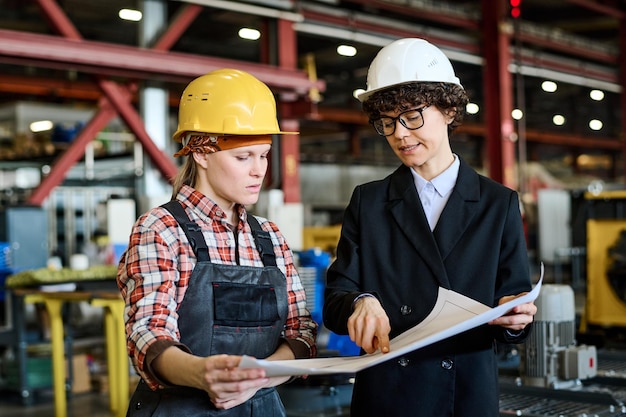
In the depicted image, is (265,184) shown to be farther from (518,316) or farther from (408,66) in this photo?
(518,316)

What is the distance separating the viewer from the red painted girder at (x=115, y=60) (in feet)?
21.2

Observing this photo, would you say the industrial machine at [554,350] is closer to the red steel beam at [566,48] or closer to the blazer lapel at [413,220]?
the blazer lapel at [413,220]

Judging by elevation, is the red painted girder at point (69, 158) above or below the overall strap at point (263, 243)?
above

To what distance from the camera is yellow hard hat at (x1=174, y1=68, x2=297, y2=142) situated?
179cm

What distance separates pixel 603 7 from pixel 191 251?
43.5 ft

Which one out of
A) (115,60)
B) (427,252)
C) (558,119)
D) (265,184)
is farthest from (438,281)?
(558,119)

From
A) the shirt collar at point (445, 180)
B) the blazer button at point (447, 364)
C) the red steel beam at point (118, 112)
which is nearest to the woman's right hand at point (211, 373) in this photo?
the blazer button at point (447, 364)

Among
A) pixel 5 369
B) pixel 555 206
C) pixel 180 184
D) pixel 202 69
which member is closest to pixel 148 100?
pixel 202 69

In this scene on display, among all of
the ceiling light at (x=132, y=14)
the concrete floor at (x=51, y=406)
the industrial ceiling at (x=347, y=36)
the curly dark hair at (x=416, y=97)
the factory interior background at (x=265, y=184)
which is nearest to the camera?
the curly dark hair at (x=416, y=97)

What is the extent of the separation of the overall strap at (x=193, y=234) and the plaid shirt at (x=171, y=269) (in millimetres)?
11

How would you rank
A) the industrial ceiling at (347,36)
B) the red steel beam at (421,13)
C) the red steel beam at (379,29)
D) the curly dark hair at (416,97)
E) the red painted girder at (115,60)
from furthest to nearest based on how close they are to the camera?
the red steel beam at (421,13) → the red steel beam at (379,29) → the industrial ceiling at (347,36) → the red painted girder at (115,60) → the curly dark hair at (416,97)

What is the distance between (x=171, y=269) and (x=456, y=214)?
0.65 meters

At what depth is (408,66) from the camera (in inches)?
A: 73.5

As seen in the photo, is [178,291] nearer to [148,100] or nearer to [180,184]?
[180,184]
